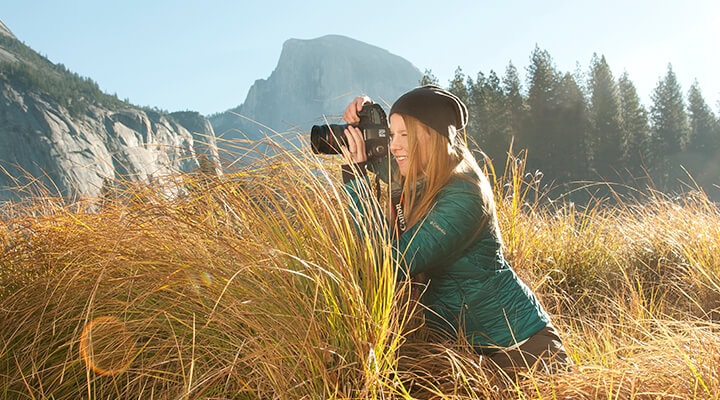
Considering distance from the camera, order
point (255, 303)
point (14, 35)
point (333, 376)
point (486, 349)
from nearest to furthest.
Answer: point (333, 376)
point (255, 303)
point (486, 349)
point (14, 35)

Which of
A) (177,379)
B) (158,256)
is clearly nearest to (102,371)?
(177,379)

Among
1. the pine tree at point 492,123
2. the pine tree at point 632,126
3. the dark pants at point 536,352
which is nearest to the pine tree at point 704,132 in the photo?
the pine tree at point 632,126

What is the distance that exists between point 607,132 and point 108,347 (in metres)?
53.2

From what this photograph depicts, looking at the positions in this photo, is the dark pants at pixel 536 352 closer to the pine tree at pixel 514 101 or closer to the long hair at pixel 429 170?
the long hair at pixel 429 170

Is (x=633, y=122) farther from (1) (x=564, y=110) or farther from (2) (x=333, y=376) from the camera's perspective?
(2) (x=333, y=376)

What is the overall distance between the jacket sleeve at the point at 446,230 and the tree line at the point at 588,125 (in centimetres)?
4511

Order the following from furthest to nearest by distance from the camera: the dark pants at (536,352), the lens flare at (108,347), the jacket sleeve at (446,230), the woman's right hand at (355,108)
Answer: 1. the woman's right hand at (355,108)
2. the dark pants at (536,352)
3. the jacket sleeve at (446,230)
4. the lens flare at (108,347)

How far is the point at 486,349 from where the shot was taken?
181 cm

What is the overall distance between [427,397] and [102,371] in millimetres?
897

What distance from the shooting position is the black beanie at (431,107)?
182 centimetres

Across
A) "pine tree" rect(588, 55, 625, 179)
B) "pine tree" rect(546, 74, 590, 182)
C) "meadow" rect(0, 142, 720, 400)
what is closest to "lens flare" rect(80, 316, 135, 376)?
"meadow" rect(0, 142, 720, 400)

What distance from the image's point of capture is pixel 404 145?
6.43 ft

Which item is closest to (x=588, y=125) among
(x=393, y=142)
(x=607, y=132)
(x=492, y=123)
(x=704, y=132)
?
(x=607, y=132)

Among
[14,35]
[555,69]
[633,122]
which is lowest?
[633,122]
